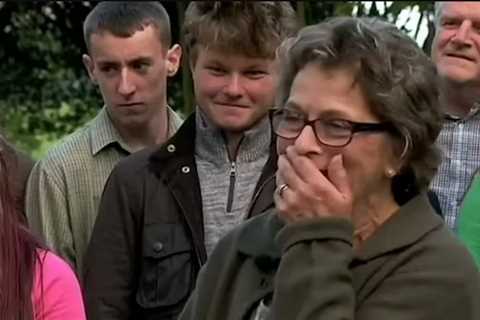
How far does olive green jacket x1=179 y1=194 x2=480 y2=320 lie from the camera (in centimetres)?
228

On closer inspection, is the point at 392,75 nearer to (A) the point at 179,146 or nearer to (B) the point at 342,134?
(B) the point at 342,134

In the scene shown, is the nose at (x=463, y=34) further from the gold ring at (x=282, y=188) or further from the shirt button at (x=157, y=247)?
the gold ring at (x=282, y=188)

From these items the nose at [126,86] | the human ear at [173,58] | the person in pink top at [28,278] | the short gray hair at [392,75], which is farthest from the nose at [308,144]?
the human ear at [173,58]

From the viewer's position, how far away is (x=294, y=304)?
2293 mm

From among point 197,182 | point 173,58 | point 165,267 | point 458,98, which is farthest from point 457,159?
point 173,58

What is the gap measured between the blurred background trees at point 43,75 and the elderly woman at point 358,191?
6.89 meters

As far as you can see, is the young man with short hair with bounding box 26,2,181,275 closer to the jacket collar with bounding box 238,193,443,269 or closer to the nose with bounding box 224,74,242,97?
the nose with bounding box 224,74,242,97

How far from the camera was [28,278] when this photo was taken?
2789mm

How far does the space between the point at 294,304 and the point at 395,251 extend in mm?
248

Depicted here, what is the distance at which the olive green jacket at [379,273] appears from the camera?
2279 mm

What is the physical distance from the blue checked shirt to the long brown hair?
4.14 ft

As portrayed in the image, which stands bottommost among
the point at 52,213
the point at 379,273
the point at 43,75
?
the point at 43,75

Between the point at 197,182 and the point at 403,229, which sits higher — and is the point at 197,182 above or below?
below

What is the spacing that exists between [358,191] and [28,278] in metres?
0.89
